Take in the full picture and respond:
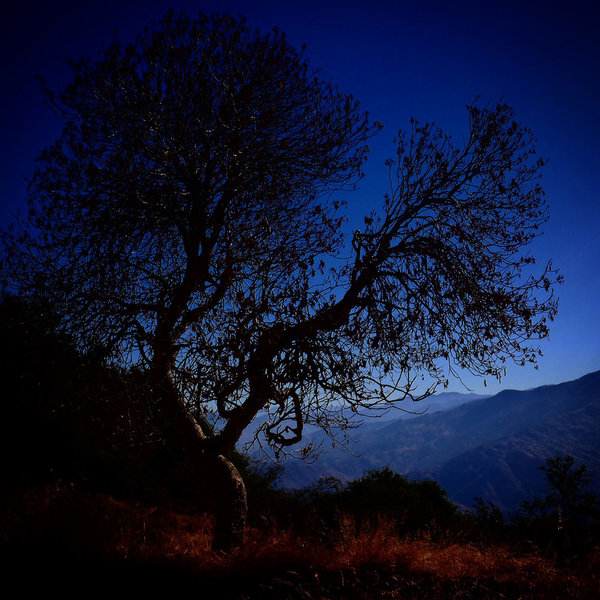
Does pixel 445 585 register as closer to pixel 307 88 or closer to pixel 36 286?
pixel 36 286

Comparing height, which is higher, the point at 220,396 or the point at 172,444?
the point at 220,396

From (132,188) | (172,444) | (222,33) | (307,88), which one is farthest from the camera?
(172,444)

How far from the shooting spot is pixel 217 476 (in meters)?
7.21

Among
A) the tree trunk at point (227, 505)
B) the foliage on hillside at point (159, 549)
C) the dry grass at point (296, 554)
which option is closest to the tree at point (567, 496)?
the foliage on hillside at point (159, 549)

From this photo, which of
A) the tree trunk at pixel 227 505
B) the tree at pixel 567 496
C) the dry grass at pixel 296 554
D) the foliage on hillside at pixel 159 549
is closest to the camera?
the foliage on hillside at pixel 159 549

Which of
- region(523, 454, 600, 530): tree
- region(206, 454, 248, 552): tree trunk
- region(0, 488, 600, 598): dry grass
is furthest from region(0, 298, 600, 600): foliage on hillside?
region(523, 454, 600, 530): tree

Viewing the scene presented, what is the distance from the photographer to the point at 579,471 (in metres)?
18.6

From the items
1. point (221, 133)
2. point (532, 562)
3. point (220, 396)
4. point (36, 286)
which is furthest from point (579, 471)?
point (36, 286)

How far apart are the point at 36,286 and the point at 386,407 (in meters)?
6.47

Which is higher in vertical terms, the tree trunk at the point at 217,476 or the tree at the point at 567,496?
the tree trunk at the point at 217,476

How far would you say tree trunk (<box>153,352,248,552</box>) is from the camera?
22.5 feet

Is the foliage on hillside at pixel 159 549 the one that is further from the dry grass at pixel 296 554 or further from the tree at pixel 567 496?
the tree at pixel 567 496

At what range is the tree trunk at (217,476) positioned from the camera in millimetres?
6859

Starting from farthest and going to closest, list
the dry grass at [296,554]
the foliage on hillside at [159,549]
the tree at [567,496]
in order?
the tree at [567,496] → the dry grass at [296,554] → the foliage on hillside at [159,549]
